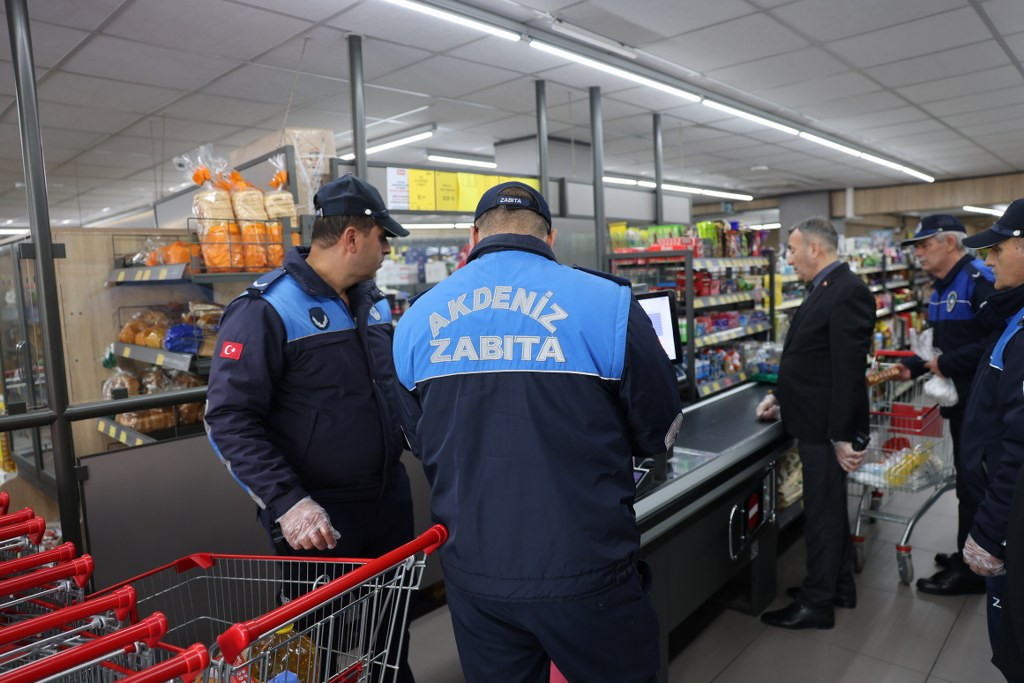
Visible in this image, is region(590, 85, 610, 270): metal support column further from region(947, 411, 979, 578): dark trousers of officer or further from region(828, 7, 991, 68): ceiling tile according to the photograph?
region(947, 411, 979, 578): dark trousers of officer

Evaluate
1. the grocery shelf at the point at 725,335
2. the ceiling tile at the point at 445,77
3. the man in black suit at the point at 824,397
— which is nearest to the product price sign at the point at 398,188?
the ceiling tile at the point at 445,77

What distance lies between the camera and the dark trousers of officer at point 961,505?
298 cm

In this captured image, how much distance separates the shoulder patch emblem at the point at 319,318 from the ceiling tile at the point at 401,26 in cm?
278

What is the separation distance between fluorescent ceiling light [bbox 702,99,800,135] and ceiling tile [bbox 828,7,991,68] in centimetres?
135

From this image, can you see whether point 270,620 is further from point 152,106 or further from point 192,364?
point 152,106

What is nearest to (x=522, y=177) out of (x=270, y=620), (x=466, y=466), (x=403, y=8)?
(x=403, y=8)

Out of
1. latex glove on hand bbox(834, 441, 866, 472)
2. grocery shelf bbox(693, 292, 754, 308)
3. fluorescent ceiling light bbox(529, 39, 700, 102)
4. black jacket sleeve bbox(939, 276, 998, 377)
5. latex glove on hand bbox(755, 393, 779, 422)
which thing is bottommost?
latex glove on hand bbox(834, 441, 866, 472)

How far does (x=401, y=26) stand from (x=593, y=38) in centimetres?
134

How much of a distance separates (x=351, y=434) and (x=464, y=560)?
72 cm

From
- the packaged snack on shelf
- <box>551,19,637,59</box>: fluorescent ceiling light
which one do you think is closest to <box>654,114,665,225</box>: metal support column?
<box>551,19,637,59</box>: fluorescent ceiling light

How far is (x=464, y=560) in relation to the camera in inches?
61.5

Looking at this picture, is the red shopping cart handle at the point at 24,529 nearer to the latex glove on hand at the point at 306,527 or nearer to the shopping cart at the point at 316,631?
the shopping cart at the point at 316,631

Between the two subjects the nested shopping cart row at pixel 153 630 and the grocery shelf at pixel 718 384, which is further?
the grocery shelf at pixel 718 384

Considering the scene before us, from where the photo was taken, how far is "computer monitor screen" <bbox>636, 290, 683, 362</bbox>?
11.0 feet
